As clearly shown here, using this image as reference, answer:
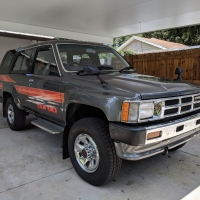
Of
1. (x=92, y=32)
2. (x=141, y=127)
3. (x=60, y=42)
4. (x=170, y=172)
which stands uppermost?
(x=92, y=32)

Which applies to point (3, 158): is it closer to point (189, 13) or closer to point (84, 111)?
point (84, 111)

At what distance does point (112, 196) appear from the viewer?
102 inches

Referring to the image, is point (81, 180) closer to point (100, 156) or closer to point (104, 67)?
point (100, 156)

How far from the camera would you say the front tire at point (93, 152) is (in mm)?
2539

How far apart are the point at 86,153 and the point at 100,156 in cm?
31

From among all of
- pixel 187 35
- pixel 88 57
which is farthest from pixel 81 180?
pixel 187 35

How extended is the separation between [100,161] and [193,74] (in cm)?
565

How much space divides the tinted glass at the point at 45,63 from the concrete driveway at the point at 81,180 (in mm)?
1433

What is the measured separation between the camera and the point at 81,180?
2947 mm

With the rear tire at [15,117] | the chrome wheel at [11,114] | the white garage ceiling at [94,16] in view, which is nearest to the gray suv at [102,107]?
the rear tire at [15,117]

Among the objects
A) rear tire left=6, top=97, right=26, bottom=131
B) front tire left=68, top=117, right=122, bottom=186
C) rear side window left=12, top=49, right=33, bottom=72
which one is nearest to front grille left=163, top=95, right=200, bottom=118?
front tire left=68, top=117, right=122, bottom=186

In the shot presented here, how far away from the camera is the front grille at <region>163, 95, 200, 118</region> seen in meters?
2.49

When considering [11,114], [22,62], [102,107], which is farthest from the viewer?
[11,114]

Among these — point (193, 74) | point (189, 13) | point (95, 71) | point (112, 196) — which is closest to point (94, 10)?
point (189, 13)
